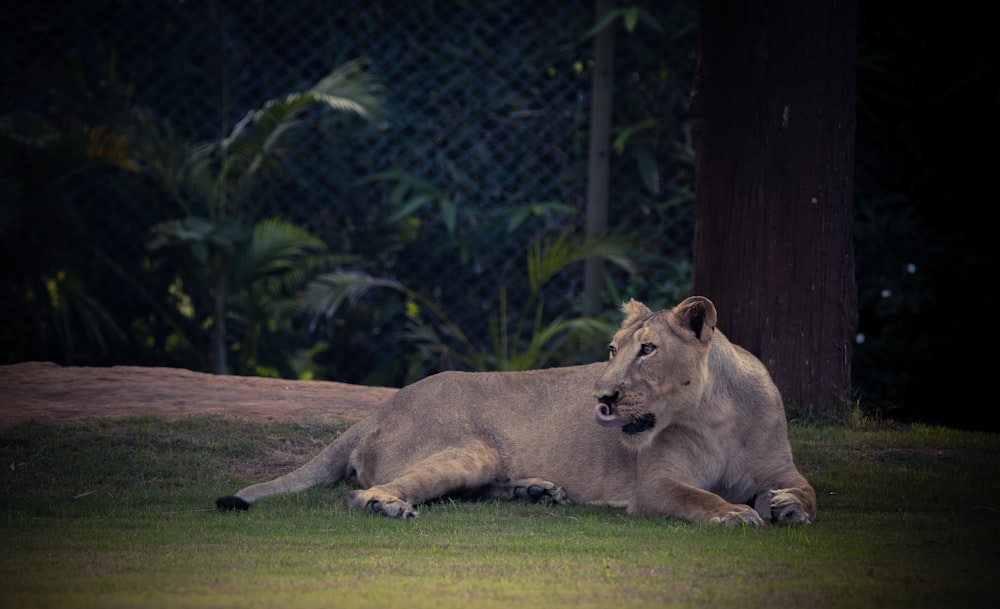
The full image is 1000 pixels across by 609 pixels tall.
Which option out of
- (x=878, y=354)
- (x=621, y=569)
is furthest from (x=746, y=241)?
(x=621, y=569)

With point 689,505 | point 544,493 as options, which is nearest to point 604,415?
point 689,505

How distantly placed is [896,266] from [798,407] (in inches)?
101

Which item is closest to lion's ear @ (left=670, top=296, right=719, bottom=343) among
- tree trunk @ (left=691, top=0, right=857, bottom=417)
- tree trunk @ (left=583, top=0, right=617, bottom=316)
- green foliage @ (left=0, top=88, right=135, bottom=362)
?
tree trunk @ (left=691, top=0, right=857, bottom=417)

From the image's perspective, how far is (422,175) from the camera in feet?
32.4

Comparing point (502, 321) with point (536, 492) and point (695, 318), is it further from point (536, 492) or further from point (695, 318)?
point (695, 318)

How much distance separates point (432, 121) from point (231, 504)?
17.5ft

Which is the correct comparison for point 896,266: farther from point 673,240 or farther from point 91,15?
point 91,15

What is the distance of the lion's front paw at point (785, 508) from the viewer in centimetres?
477

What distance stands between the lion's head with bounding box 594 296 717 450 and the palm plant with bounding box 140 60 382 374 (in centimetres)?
454

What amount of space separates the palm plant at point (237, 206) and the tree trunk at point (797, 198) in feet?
10.6

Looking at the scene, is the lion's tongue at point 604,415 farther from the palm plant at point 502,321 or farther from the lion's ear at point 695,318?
the palm plant at point 502,321

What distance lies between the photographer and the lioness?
4988 mm

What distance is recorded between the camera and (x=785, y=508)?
4789mm

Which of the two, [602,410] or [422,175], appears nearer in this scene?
[602,410]
